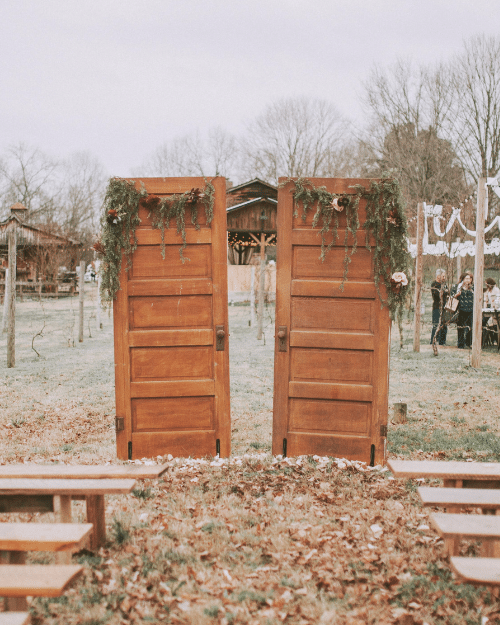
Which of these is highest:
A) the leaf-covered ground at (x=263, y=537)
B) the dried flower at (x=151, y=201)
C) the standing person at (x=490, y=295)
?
the dried flower at (x=151, y=201)

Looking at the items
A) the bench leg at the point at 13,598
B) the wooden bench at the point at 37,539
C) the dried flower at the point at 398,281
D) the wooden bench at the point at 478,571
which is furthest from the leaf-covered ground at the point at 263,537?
the dried flower at the point at 398,281

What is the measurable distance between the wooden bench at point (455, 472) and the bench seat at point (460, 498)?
0.39ft

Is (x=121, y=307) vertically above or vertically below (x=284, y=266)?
below

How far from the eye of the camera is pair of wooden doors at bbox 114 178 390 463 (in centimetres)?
486

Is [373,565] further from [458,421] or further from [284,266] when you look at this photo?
[458,421]

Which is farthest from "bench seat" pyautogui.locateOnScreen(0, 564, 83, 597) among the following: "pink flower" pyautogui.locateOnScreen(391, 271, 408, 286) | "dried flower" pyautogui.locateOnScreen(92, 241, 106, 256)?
"pink flower" pyautogui.locateOnScreen(391, 271, 408, 286)

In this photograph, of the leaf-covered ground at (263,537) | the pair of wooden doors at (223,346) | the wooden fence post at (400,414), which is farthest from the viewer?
the wooden fence post at (400,414)

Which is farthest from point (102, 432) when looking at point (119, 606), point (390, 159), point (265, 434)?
point (390, 159)

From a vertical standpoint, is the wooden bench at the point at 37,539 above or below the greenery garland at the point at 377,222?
below

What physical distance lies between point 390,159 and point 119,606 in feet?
101

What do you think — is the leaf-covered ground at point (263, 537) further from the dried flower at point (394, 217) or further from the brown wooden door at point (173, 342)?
the dried flower at point (394, 217)

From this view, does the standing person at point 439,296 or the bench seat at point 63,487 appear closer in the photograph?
the bench seat at point 63,487

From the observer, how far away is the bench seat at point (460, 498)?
9.26 feet

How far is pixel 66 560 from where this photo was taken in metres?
2.97
